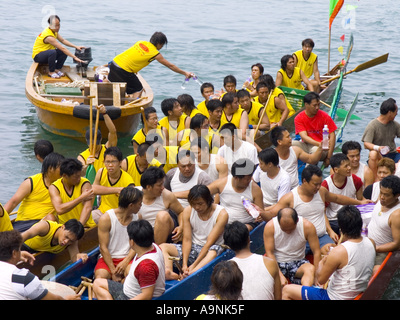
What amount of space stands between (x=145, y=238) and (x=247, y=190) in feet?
5.77

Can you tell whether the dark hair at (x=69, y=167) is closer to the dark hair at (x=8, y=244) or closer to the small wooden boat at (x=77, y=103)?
the dark hair at (x=8, y=244)

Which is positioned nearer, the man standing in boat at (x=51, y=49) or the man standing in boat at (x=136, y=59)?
the man standing in boat at (x=136, y=59)

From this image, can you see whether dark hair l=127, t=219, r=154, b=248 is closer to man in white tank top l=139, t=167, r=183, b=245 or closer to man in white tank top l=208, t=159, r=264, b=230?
man in white tank top l=139, t=167, r=183, b=245

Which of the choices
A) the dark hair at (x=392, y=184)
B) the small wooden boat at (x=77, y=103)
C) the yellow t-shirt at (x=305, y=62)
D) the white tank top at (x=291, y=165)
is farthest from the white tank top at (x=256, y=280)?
the yellow t-shirt at (x=305, y=62)

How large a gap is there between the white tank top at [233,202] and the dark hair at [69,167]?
1452 mm

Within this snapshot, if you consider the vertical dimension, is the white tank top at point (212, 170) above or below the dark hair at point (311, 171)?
below

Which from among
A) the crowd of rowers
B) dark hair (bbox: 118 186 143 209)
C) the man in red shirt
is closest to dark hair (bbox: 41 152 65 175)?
the crowd of rowers

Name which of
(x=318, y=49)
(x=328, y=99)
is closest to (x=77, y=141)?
(x=328, y=99)

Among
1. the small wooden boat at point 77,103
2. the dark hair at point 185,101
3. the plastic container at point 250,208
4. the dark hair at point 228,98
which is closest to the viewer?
the plastic container at point 250,208

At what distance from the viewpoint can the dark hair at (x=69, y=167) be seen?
20.1 ft

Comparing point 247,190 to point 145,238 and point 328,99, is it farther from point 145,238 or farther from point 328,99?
point 328,99

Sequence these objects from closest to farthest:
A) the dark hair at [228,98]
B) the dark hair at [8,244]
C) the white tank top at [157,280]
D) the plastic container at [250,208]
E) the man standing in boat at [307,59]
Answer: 1. the dark hair at [8,244]
2. the white tank top at [157,280]
3. the plastic container at [250,208]
4. the dark hair at [228,98]
5. the man standing in boat at [307,59]

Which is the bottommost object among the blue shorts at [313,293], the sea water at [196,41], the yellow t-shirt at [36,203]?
the sea water at [196,41]
